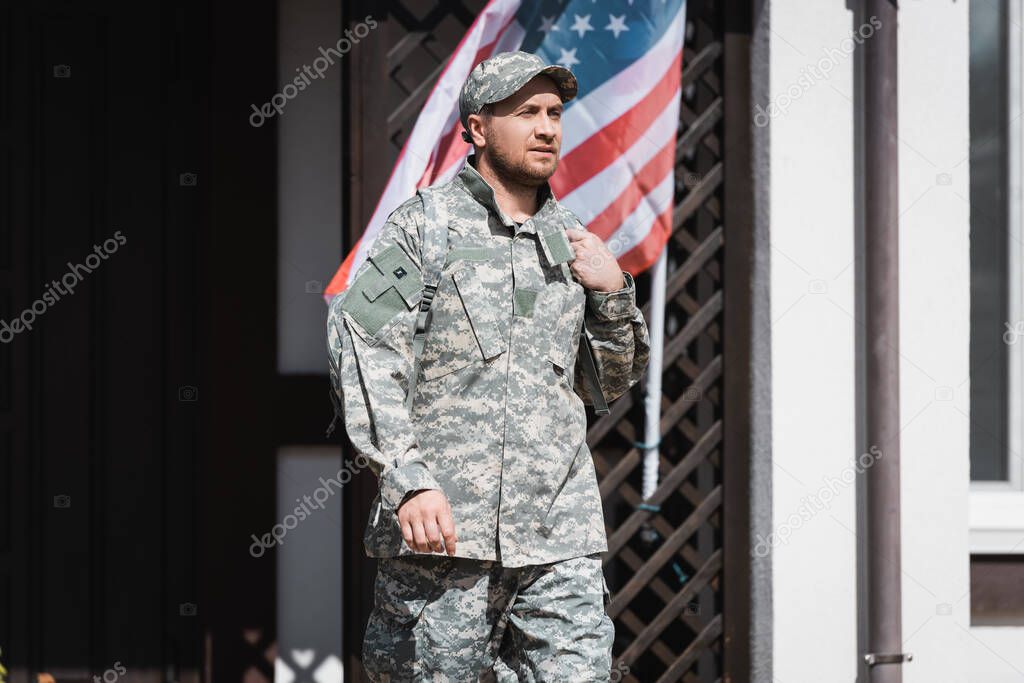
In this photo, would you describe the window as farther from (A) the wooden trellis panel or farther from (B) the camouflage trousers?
(B) the camouflage trousers

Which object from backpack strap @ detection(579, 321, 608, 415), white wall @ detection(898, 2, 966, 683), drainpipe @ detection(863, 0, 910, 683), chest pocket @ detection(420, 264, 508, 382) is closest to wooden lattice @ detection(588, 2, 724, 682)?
drainpipe @ detection(863, 0, 910, 683)

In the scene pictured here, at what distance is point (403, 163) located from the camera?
4648 mm

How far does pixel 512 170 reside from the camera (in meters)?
3.19

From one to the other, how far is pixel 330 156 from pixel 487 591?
8.89ft

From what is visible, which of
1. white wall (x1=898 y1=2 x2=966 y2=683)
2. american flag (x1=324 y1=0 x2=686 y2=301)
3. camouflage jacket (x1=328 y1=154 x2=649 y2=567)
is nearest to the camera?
camouflage jacket (x1=328 y1=154 x2=649 y2=567)

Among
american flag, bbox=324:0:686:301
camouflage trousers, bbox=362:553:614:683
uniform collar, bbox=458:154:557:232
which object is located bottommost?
camouflage trousers, bbox=362:553:614:683

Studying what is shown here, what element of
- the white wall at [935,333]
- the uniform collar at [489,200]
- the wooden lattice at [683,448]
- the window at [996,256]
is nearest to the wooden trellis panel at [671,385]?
the wooden lattice at [683,448]

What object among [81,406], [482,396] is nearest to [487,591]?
[482,396]

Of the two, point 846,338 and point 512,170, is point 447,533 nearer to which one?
point 512,170

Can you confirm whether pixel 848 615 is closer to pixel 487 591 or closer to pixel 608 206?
pixel 608 206

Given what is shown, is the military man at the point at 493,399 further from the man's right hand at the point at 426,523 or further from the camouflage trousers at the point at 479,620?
the man's right hand at the point at 426,523

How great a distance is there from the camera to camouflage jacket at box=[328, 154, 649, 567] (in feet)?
9.96

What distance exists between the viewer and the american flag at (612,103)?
15.7ft

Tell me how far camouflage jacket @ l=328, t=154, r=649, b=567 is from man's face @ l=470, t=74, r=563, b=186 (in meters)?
0.10
